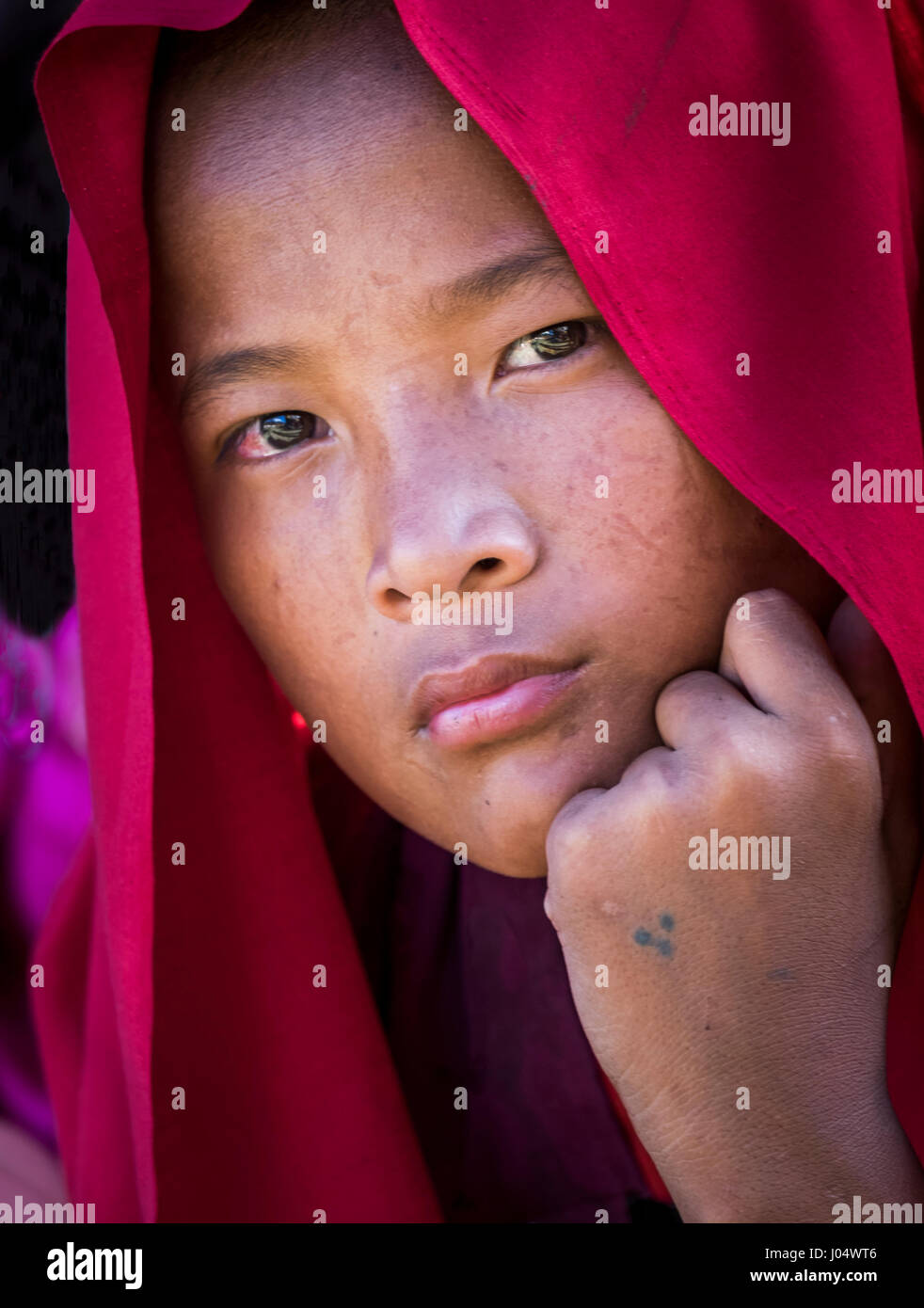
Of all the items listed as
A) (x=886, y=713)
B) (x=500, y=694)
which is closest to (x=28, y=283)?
(x=500, y=694)

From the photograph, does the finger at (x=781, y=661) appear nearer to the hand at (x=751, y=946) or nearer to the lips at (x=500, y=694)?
the hand at (x=751, y=946)

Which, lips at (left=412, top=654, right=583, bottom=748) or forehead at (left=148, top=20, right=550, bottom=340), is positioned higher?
forehead at (left=148, top=20, right=550, bottom=340)

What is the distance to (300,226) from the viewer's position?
104cm

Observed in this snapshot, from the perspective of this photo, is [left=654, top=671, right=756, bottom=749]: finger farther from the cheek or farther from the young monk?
the cheek

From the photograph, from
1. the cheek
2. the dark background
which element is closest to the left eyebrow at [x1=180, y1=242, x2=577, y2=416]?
the cheek

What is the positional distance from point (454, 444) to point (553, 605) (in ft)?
0.51

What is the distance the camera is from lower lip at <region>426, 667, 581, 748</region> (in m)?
1.02

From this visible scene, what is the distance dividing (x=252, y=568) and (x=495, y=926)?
1.79ft

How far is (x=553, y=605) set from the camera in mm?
1011

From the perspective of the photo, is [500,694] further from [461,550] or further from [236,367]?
[236,367]

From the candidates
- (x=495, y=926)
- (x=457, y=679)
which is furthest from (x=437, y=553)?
(x=495, y=926)

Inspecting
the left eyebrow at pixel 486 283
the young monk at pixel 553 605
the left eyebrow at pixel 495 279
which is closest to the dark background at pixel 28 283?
the young monk at pixel 553 605

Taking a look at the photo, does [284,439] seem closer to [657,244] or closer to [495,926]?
[657,244]

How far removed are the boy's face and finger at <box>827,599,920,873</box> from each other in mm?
87
